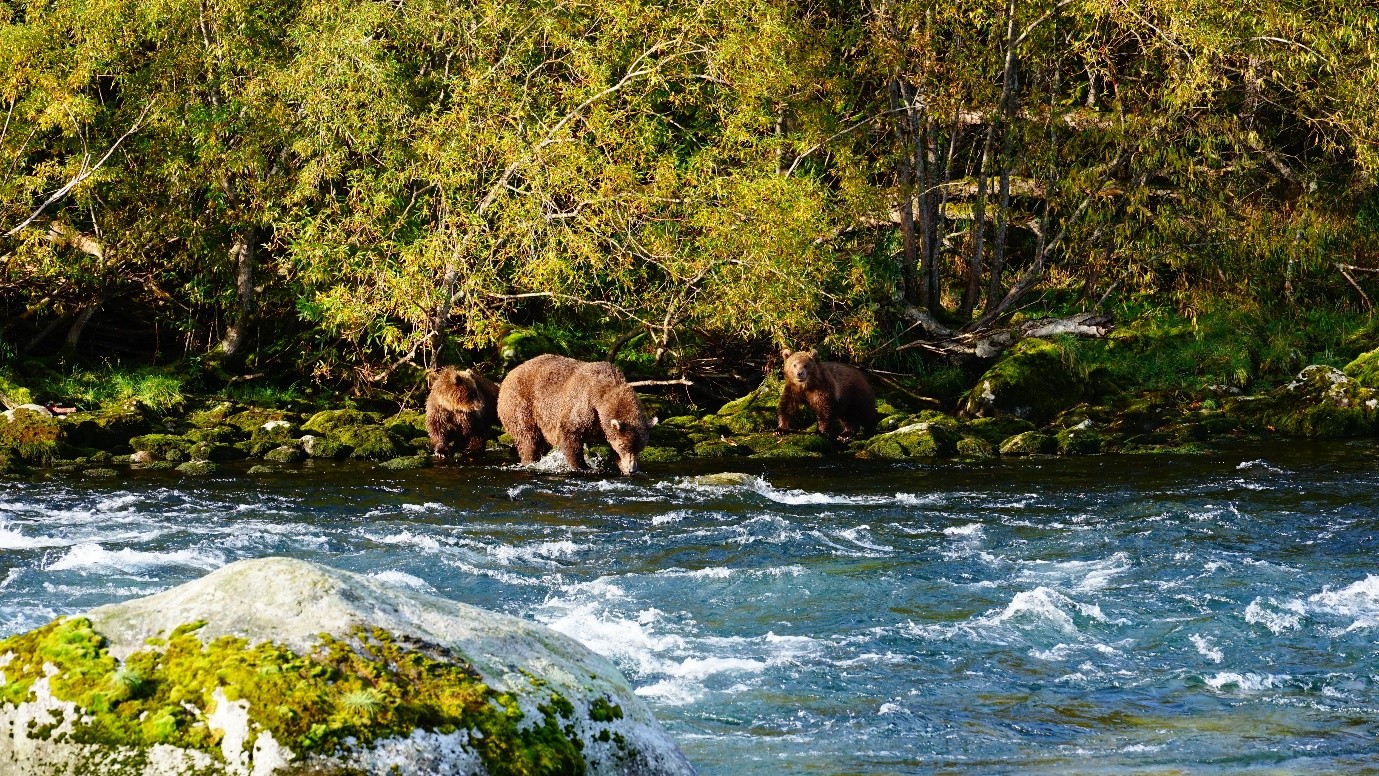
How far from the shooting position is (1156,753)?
5.55m

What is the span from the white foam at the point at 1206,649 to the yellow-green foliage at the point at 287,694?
14.2ft

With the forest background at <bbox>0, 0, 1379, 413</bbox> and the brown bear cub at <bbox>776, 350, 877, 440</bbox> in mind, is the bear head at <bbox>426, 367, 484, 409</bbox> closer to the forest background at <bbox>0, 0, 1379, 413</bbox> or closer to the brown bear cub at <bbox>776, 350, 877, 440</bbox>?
the forest background at <bbox>0, 0, 1379, 413</bbox>

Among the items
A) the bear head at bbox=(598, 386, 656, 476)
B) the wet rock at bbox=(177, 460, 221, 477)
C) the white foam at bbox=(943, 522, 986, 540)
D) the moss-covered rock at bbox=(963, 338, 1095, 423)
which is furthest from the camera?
the moss-covered rock at bbox=(963, 338, 1095, 423)

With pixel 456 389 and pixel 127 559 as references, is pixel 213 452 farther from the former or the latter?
pixel 127 559

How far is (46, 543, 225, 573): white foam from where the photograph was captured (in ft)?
30.3

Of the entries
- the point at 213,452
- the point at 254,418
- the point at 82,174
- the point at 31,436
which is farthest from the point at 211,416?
the point at 82,174

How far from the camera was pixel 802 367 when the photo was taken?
16.9 m

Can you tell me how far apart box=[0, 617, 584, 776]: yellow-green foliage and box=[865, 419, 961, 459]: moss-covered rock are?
1245 cm

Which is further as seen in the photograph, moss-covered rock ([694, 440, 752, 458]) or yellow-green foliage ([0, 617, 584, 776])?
moss-covered rock ([694, 440, 752, 458])

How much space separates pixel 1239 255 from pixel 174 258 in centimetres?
1519

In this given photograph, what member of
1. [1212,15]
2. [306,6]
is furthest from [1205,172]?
[306,6]

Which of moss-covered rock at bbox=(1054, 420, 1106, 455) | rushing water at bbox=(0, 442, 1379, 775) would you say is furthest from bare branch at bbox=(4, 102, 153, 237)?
moss-covered rock at bbox=(1054, 420, 1106, 455)

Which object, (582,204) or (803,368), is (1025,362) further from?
(582,204)

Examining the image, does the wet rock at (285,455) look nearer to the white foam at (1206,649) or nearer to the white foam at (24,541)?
the white foam at (24,541)
